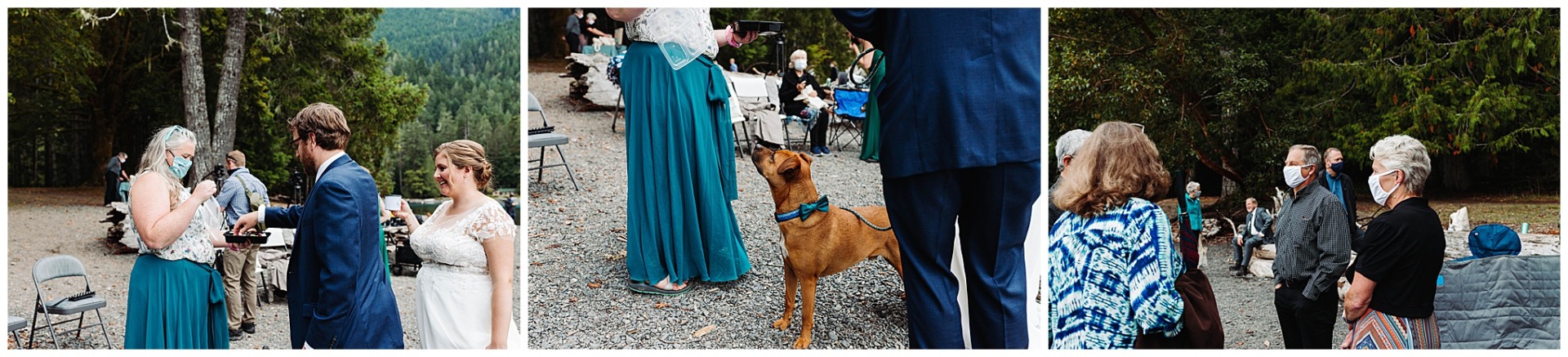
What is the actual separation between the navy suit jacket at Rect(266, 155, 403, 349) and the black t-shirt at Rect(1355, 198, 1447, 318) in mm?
3433

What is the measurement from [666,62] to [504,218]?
1098mm

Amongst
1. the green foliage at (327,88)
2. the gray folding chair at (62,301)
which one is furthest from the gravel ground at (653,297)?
the green foliage at (327,88)

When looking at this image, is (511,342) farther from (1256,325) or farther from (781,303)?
(1256,325)

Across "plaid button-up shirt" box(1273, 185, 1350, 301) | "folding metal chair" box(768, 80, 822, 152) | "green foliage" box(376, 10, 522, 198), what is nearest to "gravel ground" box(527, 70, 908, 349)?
"green foliage" box(376, 10, 522, 198)

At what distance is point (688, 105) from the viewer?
4.04 meters

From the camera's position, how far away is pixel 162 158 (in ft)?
12.5

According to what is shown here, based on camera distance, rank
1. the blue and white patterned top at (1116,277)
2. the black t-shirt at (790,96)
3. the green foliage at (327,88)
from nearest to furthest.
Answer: the blue and white patterned top at (1116,277) → the black t-shirt at (790,96) → the green foliage at (327,88)

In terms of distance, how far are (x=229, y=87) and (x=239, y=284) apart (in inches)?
260

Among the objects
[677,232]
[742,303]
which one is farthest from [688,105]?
[742,303]

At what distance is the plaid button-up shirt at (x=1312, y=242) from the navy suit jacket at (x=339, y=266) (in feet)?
11.8

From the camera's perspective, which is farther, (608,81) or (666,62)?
(608,81)

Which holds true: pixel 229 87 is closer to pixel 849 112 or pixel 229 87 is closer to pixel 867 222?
pixel 849 112

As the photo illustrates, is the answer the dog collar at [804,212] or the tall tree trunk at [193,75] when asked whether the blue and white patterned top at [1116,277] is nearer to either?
the dog collar at [804,212]

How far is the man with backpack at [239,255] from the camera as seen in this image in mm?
6441
